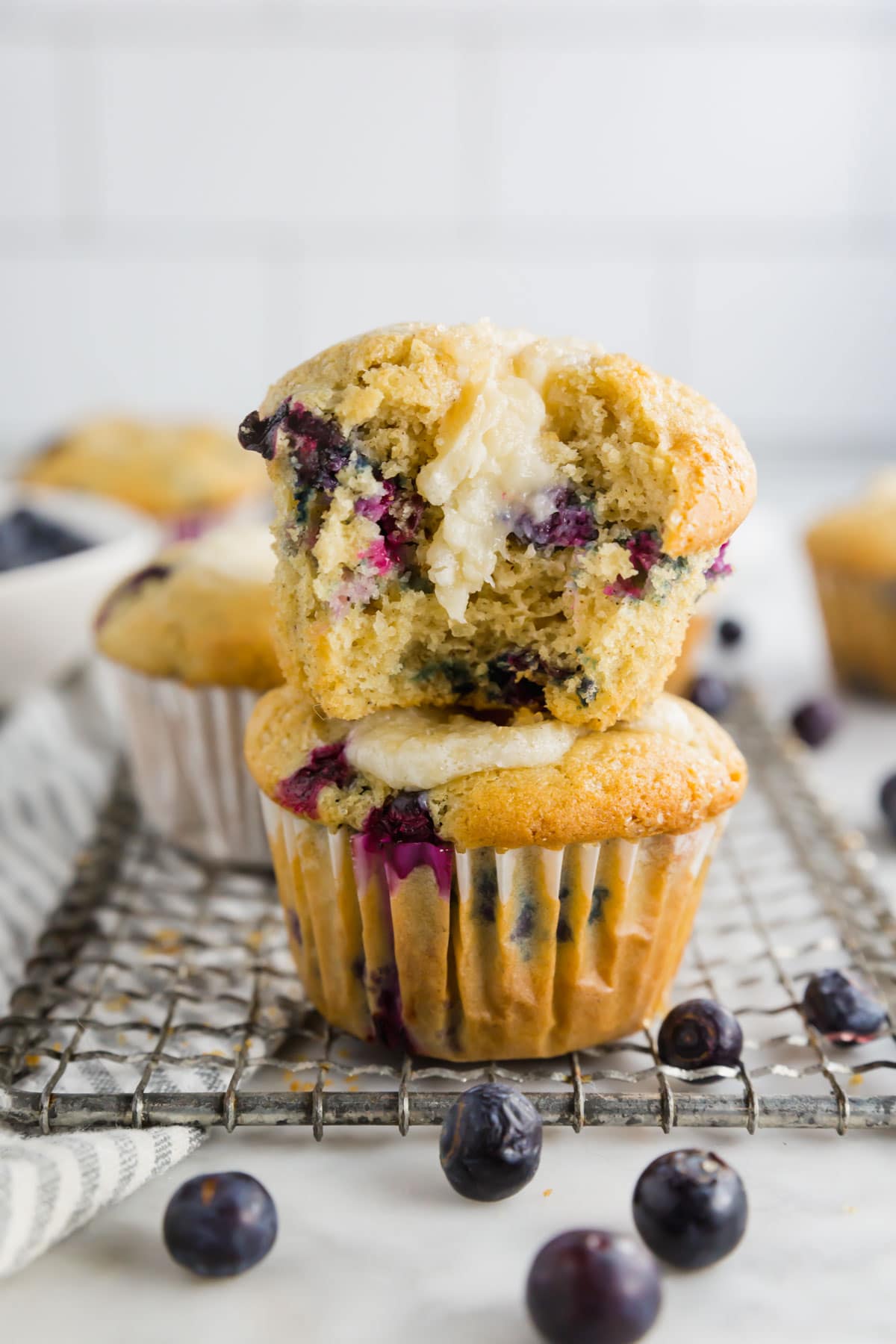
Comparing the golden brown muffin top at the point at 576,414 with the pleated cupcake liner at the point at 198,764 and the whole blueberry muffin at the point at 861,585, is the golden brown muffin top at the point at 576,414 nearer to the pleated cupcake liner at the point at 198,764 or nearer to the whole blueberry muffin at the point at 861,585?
the pleated cupcake liner at the point at 198,764

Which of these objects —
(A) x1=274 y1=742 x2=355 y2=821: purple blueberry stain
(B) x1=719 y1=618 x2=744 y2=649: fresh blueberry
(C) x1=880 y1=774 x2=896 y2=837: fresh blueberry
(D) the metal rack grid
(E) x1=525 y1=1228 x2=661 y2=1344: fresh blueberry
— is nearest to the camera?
(E) x1=525 y1=1228 x2=661 y2=1344: fresh blueberry

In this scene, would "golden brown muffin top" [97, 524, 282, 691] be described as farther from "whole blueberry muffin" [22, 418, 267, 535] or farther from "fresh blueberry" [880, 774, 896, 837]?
"whole blueberry muffin" [22, 418, 267, 535]

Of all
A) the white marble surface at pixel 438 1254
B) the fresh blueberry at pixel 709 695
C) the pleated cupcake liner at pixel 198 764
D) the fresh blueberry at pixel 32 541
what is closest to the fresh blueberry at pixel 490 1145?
the white marble surface at pixel 438 1254

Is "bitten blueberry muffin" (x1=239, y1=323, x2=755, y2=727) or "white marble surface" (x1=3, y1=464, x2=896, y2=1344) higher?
"bitten blueberry muffin" (x1=239, y1=323, x2=755, y2=727)

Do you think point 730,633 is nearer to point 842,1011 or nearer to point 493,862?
point 842,1011

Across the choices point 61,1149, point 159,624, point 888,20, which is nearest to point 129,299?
point 888,20

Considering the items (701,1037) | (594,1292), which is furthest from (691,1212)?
(701,1037)

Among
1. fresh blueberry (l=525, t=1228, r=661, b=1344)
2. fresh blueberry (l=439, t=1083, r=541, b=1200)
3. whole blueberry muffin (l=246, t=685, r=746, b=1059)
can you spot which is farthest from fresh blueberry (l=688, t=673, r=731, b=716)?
fresh blueberry (l=525, t=1228, r=661, b=1344)
